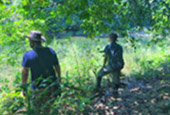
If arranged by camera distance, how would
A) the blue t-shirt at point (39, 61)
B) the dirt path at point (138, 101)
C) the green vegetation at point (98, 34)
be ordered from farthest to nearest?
the green vegetation at point (98, 34) → the dirt path at point (138, 101) → the blue t-shirt at point (39, 61)

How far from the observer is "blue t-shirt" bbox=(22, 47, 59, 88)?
11.2ft

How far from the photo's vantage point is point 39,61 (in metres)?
3.44

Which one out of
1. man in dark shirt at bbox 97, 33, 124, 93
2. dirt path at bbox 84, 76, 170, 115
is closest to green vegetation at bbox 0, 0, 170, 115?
dirt path at bbox 84, 76, 170, 115

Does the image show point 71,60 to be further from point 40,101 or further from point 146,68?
point 40,101

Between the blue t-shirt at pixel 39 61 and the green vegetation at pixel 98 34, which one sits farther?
the green vegetation at pixel 98 34

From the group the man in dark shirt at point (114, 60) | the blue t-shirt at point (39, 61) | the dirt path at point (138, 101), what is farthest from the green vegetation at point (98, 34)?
the blue t-shirt at point (39, 61)

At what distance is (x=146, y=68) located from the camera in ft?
25.2

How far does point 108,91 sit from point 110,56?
3.37 feet

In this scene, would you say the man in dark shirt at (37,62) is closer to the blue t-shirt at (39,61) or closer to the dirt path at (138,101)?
the blue t-shirt at (39,61)

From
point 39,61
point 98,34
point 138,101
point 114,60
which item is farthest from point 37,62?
point 138,101

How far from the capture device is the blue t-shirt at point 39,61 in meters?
3.41

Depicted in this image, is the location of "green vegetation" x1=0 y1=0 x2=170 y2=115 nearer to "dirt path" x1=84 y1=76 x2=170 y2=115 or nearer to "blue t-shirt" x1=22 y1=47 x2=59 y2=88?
"dirt path" x1=84 y1=76 x2=170 y2=115

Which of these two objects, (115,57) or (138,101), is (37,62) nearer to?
(115,57)

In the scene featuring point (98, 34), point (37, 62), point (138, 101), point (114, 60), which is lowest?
point (138, 101)
